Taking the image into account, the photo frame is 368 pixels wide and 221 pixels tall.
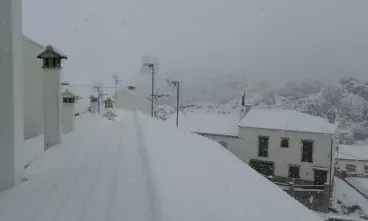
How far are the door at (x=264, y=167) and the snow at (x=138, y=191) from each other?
15.3 m

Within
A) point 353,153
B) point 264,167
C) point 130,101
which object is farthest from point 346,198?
point 130,101

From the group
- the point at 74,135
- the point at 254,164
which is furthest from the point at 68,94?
the point at 254,164

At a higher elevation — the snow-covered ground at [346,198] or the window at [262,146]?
the window at [262,146]

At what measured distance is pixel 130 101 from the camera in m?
23.5

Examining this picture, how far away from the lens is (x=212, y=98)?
6450cm

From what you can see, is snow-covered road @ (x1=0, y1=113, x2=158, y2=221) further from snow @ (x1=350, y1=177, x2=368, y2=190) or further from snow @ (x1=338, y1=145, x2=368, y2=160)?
snow @ (x1=338, y1=145, x2=368, y2=160)

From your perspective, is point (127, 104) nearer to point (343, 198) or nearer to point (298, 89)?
point (343, 198)

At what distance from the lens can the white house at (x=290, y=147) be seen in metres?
18.1

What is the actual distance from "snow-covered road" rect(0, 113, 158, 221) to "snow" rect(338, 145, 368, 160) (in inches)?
963

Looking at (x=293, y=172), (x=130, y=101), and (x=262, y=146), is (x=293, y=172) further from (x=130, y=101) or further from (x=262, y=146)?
(x=130, y=101)

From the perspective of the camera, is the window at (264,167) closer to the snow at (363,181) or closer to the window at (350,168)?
the snow at (363,181)

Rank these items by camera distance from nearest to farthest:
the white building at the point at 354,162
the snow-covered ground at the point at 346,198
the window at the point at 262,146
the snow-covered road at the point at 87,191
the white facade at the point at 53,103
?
the snow-covered road at the point at 87,191, the white facade at the point at 53,103, the snow-covered ground at the point at 346,198, the window at the point at 262,146, the white building at the point at 354,162

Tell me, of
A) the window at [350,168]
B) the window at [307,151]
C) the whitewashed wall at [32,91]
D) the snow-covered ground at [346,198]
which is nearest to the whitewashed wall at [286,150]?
the window at [307,151]

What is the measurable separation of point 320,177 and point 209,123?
7046 mm
